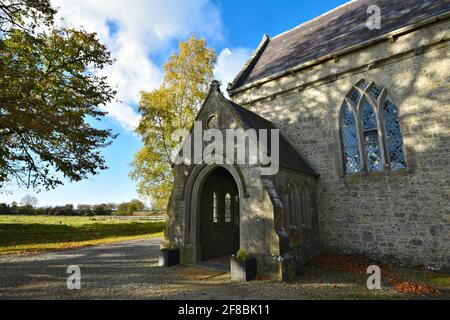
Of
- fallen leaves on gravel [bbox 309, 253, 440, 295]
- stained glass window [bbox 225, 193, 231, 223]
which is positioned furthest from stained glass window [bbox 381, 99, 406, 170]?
stained glass window [bbox 225, 193, 231, 223]

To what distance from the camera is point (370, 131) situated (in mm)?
10266

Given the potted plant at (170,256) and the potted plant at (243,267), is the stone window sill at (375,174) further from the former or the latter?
the potted plant at (170,256)

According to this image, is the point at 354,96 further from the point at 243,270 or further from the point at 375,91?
the point at 243,270

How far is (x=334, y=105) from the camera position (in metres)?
11.2

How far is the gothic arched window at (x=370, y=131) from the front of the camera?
31.8ft

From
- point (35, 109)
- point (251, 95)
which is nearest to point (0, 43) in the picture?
point (35, 109)

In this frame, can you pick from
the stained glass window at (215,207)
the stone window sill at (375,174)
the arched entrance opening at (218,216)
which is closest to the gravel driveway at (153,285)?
the arched entrance opening at (218,216)

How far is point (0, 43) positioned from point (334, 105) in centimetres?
1462

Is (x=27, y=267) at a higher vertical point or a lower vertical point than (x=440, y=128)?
lower

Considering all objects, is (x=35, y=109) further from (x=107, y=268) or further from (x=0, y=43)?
(x=107, y=268)

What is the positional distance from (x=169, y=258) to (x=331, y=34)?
1354 cm

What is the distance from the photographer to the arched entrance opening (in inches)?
419

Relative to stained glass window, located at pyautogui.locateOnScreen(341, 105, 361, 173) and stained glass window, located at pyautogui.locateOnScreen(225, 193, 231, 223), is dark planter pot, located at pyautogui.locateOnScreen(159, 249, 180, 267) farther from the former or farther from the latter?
stained glass window, located at pyautogui.locateOnScreen(341, 105, 361, 173)

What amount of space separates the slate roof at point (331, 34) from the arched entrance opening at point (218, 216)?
248 inches
